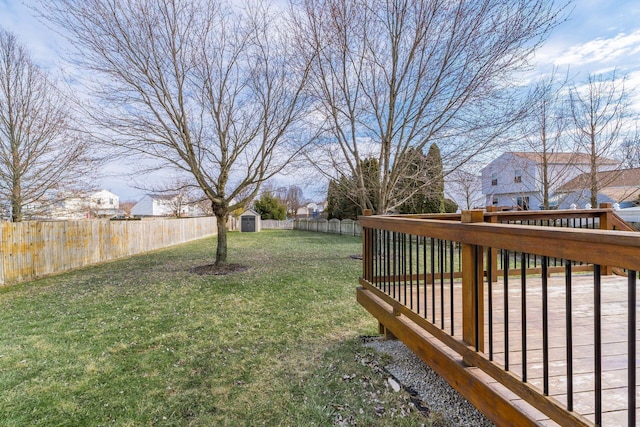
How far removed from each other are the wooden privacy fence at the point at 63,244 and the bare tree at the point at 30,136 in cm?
147

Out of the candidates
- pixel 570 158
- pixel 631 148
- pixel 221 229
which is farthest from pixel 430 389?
pixel 631 148

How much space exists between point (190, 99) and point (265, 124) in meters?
2.00

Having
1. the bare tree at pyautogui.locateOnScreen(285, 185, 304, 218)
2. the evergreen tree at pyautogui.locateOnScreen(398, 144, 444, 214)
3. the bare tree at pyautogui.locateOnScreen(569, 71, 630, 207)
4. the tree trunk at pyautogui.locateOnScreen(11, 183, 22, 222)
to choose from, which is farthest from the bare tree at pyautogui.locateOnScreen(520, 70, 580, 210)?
the bare tree at pyautogui.locateOnScreen(285, 185, 304, 218)

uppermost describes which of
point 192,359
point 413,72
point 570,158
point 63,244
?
point 413,72

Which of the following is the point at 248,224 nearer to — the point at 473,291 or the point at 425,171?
the point at 425,171

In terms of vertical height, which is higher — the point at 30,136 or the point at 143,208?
the point at 30,136

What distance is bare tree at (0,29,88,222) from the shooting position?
28.5 ft

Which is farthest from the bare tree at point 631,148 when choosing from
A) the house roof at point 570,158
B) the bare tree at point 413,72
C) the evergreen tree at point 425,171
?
the evergreen tree at point 425,171

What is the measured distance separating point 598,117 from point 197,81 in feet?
32.8

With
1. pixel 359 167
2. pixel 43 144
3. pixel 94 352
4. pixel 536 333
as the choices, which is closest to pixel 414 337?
pixel 536 333

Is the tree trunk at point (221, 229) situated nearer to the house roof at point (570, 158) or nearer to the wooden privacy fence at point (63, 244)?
the wooden privacy fence at point (63, 244)

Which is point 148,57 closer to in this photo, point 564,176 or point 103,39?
point 103,39

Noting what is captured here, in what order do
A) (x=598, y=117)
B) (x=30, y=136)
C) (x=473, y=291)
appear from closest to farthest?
(x=473, y=291) → (x=598, y=117) → (x=30, y=136)

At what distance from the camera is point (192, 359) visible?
3322mm
